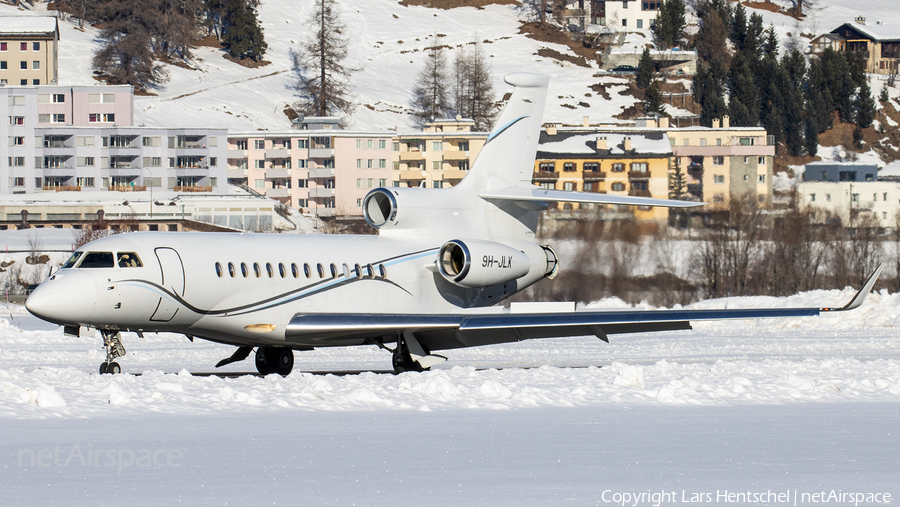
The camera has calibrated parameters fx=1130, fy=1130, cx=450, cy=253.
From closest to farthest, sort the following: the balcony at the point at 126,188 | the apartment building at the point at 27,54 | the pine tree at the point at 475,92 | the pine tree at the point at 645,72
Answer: the balcony at the point at 126,188 → the apartment building at the point at 27,54 → the pine tree at the point at 475,92 → the pine tree at the point at 645,72

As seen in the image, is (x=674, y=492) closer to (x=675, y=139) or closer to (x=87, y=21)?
(x=675, y=139)

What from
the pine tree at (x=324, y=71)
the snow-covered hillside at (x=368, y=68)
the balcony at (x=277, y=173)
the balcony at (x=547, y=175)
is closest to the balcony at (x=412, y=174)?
the balcony at (x=277, y=173)

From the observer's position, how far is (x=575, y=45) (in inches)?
7165

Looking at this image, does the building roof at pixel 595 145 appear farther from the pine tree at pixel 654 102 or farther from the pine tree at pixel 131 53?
the pine tree at pixel 131 53

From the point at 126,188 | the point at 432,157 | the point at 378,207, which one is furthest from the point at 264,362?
the point at 432,157

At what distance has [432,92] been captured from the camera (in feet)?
516

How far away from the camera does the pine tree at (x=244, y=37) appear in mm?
157875

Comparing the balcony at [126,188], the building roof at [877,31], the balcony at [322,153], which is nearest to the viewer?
the balcony at [126,188]

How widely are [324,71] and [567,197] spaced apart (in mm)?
135373

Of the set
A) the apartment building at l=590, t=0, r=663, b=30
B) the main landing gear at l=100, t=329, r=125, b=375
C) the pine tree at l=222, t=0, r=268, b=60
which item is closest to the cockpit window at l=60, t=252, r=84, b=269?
the main landing gear at l=100, t=329, r=125, b=375

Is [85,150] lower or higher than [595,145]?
lower

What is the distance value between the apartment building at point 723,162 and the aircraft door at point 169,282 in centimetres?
10151

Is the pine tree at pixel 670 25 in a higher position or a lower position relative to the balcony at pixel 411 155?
higher

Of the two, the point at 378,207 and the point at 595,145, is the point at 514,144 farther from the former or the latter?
the point at 595,145
